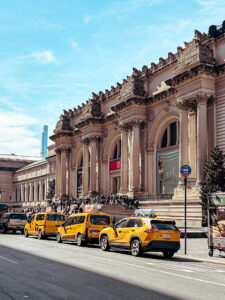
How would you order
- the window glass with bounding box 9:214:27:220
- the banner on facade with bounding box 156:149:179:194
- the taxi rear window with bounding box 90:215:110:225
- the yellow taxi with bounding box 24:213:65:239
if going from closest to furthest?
the taxi rear window with bounding box 90:215:110:225, the yellow taxi with bounding box 24:213:65:239, the window glass with bounding box 9:214:27:220, the banner on facade with bounding box 156:149:179:194

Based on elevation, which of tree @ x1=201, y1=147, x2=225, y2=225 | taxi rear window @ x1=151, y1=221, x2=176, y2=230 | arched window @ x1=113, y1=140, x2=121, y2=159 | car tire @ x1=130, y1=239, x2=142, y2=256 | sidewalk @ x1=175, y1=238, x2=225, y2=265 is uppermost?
arched window @ x1=113, y1=140, x2=121, y2=159

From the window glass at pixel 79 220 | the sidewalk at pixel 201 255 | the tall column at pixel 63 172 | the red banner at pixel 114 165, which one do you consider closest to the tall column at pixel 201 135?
the sidewalk at pixel 201 255

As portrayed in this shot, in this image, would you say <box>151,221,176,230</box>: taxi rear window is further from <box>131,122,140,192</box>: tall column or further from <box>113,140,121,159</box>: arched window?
<box>113,140,121,159</box>: arched window

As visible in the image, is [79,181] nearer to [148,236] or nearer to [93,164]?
[93,164]

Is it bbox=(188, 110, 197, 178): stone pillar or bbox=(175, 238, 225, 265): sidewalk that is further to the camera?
bbox=(188, 110, 197, 178): stone pillar

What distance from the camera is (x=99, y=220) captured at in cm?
2150

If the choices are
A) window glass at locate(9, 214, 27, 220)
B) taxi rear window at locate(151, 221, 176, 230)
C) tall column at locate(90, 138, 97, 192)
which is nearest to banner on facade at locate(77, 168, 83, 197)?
tall column at locate(90, 138, 97, 192)

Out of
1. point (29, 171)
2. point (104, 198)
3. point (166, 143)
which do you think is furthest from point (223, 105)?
point (29, 171)

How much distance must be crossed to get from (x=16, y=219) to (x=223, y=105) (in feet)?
64.2

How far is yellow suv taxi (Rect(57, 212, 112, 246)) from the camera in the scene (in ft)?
68.5

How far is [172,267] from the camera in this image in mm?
13453

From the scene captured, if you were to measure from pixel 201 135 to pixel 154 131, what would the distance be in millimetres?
10643

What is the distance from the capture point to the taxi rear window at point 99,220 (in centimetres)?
2123

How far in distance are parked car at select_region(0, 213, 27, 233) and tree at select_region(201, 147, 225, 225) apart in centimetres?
1438
